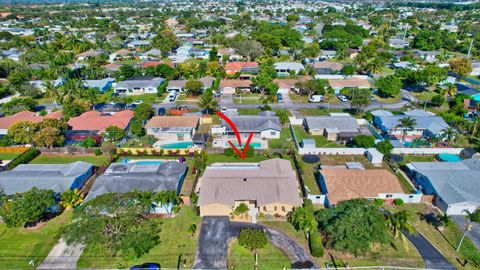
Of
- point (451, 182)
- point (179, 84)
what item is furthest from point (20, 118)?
point (451, 182)

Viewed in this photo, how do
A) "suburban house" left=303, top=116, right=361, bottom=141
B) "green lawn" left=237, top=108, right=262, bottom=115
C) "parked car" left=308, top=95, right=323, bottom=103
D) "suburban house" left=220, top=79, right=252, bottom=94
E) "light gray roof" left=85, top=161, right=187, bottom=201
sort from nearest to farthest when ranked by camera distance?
"light gray roof" left=85, top=161, right=187, bottom=201
"suburban house" left=303, top=116, right=361, bottom=141
"green lawn" left=237, top=108, right=262, bottom=115
"parked car" left=308, top=95, right=323, bottom=103
"suburban house" left=220, top=79, right=252, bottom=94

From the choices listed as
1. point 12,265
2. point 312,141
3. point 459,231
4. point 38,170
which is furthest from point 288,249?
point 38,170

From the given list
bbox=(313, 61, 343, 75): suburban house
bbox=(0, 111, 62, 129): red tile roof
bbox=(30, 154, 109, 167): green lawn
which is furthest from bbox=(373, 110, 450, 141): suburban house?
bbox=(0, 111, 62, 129): red tile roof

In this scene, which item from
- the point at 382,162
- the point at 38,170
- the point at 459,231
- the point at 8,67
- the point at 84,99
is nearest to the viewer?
the point at 459,231

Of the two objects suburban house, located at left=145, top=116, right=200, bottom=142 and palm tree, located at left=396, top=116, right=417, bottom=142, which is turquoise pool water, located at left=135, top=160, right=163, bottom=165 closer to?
suburban house, located at left=145, top=116, right=200, bottom=142

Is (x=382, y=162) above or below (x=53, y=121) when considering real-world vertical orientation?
below

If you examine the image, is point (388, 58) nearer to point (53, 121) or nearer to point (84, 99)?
point (84, 99)

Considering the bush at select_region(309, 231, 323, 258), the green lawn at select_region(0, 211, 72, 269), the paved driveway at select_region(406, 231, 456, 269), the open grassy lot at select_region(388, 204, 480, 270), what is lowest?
the open grassy lot at select_region(388, 204, 480, 270)
